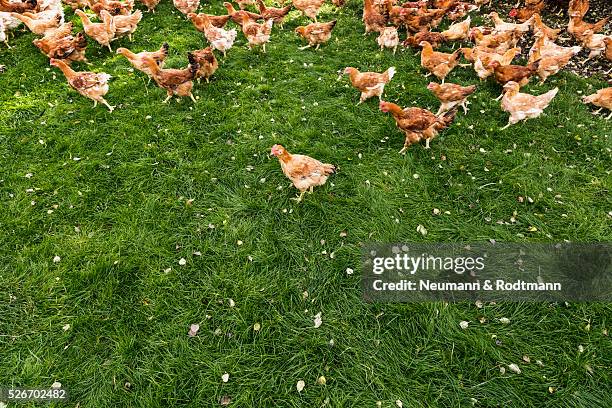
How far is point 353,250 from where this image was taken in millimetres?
5137

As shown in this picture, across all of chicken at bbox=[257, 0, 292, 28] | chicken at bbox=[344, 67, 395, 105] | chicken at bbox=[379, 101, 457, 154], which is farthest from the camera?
chicken at bbox=[257, 0, 292, 28]

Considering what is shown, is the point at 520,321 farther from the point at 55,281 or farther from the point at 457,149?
the point at 55,281

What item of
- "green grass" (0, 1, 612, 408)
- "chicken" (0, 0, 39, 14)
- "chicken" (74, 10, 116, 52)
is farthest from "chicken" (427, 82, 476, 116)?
"chicken" (0, 0, 39, 14)

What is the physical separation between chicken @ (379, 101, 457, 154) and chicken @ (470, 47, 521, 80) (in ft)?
7.91

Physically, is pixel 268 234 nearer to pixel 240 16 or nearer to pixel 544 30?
pixel 240 16

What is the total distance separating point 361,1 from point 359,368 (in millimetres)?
11480

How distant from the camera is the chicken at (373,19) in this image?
972cm

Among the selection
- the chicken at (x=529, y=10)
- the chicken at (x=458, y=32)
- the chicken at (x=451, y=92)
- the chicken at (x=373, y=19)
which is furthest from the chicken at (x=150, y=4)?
the chicken at (x=529, y=10)

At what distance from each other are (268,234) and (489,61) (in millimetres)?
6162

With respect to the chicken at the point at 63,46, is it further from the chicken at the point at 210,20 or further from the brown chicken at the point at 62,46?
the chicken at the point at 210,20

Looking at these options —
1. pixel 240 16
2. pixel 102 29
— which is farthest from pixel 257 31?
pixel 102 29

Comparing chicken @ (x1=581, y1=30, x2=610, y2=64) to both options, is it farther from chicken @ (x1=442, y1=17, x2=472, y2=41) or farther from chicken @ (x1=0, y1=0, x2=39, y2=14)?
chicken @ (x1=0, y1=0, x2=39, y2=14)

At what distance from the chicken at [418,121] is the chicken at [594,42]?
5.30 metres

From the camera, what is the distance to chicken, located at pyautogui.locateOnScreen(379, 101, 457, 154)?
617 centimetres
